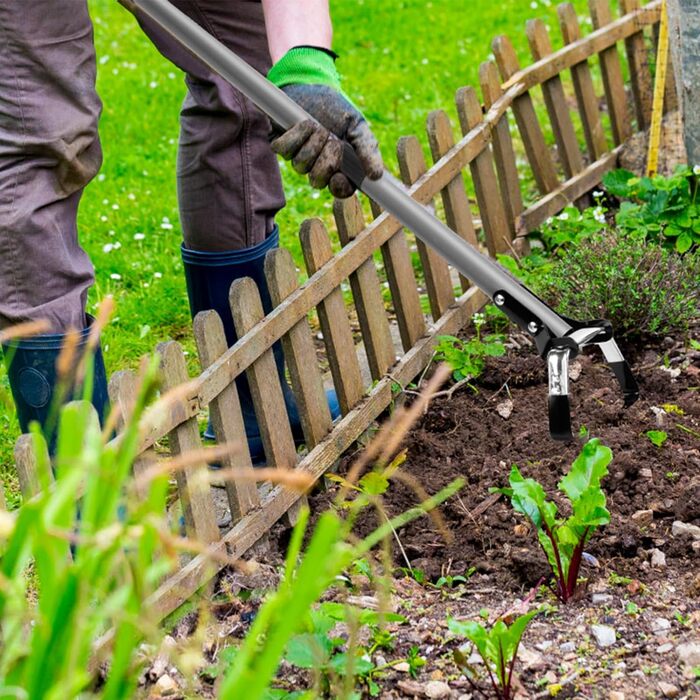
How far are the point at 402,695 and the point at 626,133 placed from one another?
10.5ft

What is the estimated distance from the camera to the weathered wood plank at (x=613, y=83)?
4625 millimetres

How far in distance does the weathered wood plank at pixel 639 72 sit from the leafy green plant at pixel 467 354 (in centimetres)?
179

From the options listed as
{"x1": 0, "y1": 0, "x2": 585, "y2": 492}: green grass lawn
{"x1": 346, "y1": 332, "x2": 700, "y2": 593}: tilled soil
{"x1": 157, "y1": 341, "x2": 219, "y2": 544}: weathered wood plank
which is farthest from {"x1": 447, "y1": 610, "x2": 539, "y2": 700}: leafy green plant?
{"x1": 0, "y1": 0, "x2": 585, "y2": 492}: green grass lawn

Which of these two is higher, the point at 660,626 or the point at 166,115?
the point at 166,115

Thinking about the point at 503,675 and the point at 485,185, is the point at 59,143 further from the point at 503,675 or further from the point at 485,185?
the point at 485,185

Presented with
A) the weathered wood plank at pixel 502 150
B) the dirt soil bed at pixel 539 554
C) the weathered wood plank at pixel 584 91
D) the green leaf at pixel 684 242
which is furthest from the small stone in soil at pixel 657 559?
the weathered wood plank at pixel 584 91

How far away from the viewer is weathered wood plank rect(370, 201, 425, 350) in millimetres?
3297

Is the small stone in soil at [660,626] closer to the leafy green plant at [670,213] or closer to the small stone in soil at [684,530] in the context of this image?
the small stone in soil at [684,530]

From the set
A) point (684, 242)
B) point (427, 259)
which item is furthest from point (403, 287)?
point (684, 242)

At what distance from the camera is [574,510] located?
7.17 feet

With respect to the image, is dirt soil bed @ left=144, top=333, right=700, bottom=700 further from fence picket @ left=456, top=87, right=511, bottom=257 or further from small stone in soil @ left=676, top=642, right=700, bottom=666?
fence picket @ left=456, top=87, right=511, bottom=257

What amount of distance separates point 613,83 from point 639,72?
0.12 metres

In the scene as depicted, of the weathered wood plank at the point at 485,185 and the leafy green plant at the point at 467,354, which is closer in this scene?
the leafy green plant at the point at 467,354

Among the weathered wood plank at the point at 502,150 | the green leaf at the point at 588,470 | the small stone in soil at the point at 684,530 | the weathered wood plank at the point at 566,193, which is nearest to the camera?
the green leaf at the point at 588,470
